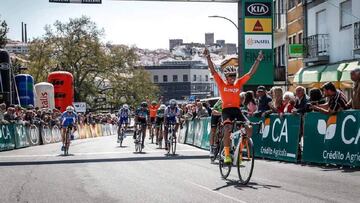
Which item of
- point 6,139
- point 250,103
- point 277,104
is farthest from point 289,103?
point 6,139

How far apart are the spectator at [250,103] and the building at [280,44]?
2828cm

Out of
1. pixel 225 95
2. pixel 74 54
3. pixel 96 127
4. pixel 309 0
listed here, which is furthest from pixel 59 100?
pixel 225 95

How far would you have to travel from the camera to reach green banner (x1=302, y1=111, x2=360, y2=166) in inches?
518

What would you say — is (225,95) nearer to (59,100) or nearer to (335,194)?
(335,194)

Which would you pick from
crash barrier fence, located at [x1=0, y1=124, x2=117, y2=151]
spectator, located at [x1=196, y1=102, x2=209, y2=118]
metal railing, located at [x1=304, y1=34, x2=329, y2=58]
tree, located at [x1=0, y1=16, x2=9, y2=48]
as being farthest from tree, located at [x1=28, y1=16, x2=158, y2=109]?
spectator, located at [x1=196, y1=102, x2=209, y2=118]

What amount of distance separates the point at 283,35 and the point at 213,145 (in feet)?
113

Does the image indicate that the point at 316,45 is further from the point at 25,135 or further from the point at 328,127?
the point at 328,127

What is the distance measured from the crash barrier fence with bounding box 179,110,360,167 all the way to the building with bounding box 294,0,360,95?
14872 mm

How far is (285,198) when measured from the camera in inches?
362

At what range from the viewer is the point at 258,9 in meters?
26.6

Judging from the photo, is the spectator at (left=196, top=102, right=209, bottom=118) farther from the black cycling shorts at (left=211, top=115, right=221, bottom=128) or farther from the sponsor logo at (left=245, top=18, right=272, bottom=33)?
the black cycling shorts at (left=211, top=115, right=221, bottom=128)

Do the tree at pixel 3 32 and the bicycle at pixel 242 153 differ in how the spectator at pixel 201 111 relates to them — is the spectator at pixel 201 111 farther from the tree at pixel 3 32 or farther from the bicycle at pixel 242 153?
the tree at pixel 3 32

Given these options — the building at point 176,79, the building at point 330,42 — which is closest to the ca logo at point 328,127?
the building at point 330,42

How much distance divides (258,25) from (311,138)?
12.6 metres
